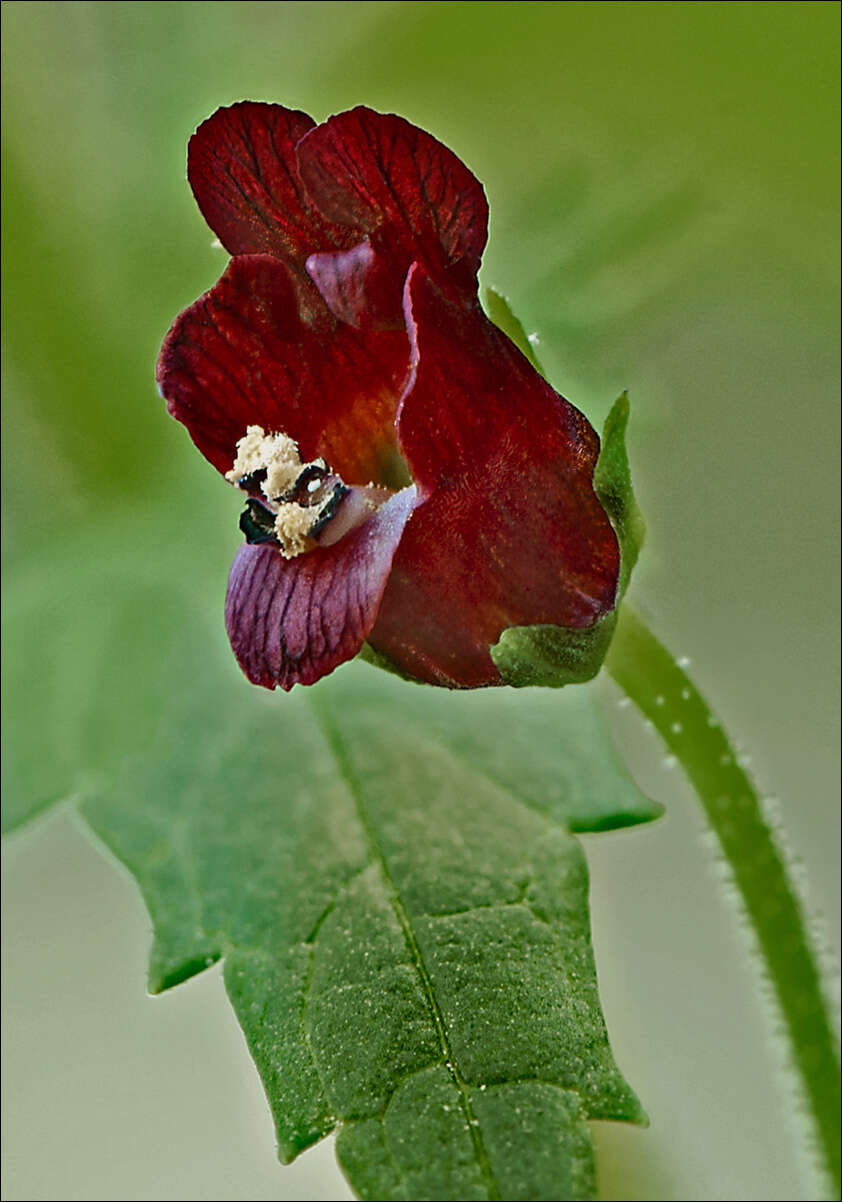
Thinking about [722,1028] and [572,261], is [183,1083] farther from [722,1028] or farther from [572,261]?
[572,261]

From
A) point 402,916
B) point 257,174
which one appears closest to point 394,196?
point 257,174

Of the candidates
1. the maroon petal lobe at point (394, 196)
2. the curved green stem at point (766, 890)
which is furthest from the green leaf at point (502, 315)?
the curved green stem at point (766, 890)

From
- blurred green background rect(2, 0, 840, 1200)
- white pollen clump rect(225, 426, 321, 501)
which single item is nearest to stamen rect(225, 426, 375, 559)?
white pollen clump rect(225, 426, 321, 501)

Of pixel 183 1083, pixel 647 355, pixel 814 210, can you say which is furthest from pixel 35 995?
pixel 814 210

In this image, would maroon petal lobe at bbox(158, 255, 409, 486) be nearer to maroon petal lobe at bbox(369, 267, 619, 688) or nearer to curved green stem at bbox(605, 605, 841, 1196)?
maroon petal lobe at bbox(369, 267, 619, 688)

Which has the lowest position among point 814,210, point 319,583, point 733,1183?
point 733,1183
